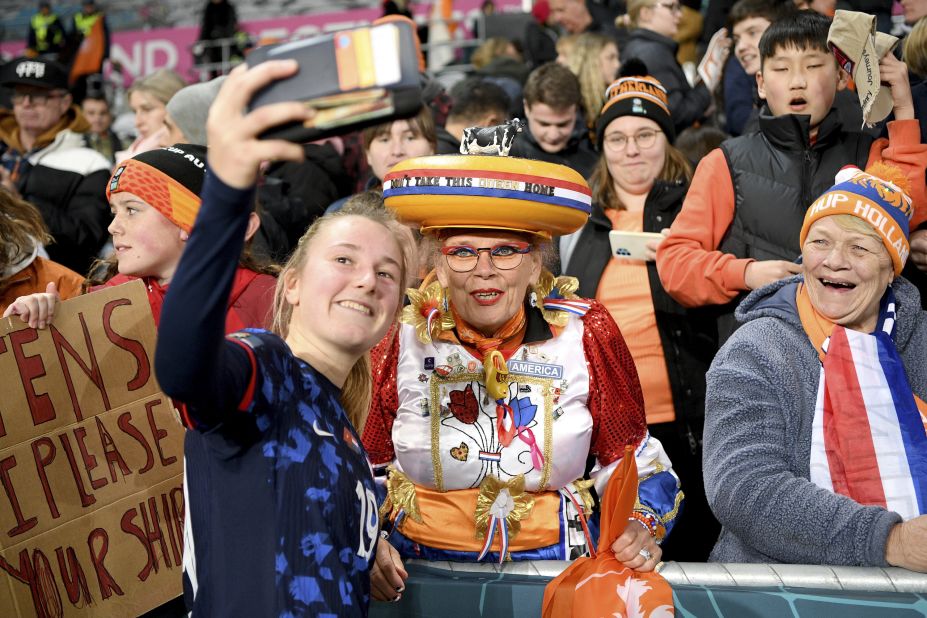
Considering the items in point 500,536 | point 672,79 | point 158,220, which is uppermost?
point 672,79

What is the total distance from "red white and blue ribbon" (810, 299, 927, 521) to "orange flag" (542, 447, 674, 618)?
0.64m

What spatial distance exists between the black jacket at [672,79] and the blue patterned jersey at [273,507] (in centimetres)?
400

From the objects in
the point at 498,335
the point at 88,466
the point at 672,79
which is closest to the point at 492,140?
the point at 498,335

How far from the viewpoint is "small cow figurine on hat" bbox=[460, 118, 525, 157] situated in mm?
2729

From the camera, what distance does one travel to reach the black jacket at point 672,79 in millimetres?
5359

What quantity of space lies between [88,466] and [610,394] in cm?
133

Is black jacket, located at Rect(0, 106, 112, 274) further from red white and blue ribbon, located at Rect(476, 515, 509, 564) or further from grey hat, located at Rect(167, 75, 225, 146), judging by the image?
red white and blue ribbon, located at Rect(476, 515, 509, 564)

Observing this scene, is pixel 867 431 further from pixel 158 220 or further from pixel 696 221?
pixel 158 220

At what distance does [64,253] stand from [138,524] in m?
2.74

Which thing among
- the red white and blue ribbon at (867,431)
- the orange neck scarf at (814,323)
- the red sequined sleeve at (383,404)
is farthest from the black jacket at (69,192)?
the red white and blue ribbon at (867,431)

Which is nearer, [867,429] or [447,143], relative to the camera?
[867,429]

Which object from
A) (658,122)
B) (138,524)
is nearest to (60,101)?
(658,122)

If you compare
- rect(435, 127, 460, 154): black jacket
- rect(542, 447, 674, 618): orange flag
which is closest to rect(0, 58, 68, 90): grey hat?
rect(435, 127, 460, 154): black jacket

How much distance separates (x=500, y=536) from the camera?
2.61 metres
